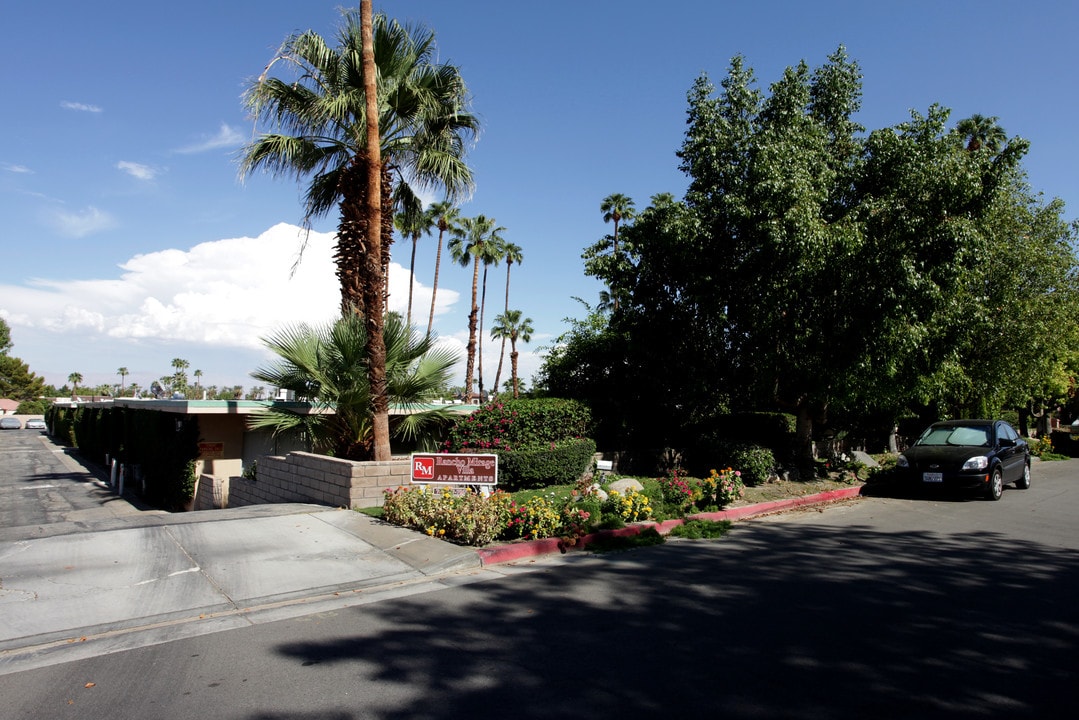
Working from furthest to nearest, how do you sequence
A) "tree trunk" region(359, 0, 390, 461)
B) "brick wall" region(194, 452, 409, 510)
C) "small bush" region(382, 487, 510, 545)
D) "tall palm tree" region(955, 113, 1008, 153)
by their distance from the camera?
1. "tall palm tree" region(955, 113, 1008, 153)
2. "tree trunk" region(359, 0, 390, 461)
3. "brick wall" region(194, 452, 409, 510)
4. "small bush" region(382, 487, 510, 545)

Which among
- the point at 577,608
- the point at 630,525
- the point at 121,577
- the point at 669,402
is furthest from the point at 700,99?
the point at 121,577

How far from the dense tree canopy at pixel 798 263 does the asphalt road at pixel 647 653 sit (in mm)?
6413

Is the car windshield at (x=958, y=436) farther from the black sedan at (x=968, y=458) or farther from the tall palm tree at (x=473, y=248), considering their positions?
the tall palm tree at (x=473, y=248)

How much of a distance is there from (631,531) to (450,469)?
265 cm

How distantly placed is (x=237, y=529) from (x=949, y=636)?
796cm

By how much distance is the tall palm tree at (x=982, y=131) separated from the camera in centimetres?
2753

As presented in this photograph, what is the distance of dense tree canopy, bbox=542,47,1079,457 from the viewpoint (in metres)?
12.6

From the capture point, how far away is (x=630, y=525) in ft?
30.9

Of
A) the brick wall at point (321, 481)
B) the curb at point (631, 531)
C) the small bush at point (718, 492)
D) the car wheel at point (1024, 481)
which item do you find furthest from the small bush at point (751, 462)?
the brick wall at point (321, 481)

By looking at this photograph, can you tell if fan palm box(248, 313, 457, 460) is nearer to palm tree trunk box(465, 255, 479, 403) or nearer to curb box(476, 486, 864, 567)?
curb box(476, 486, 864, 567)

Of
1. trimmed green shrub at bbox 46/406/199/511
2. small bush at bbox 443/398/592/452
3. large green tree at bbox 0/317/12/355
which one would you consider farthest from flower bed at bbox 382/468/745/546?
large green tree at bbox 0/317/12/355

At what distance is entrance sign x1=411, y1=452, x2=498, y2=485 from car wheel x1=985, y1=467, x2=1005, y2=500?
9836 millimetres

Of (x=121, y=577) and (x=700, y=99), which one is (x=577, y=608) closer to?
(x=121, y=577)

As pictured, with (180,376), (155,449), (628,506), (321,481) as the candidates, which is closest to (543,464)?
(628,506)
